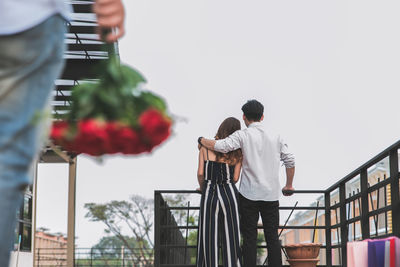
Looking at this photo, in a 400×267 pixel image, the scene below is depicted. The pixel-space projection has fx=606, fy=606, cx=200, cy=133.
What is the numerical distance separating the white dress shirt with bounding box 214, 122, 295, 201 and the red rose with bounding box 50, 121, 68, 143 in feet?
12.8

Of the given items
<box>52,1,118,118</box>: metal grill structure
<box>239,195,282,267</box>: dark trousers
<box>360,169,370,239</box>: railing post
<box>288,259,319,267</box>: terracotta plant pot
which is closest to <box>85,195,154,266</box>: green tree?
<box>52,1,118,118</box>: metal grill structure

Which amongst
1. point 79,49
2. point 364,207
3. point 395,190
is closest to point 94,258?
point 79,49

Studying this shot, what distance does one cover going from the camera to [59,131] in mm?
1040

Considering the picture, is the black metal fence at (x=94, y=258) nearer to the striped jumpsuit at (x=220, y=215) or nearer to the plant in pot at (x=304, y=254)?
the plant in pot at (x=304, y=254)

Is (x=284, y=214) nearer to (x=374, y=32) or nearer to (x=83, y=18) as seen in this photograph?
(x=83, y=18)

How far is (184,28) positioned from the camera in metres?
29.8

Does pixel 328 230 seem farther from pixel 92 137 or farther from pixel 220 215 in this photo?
pixel 92 137

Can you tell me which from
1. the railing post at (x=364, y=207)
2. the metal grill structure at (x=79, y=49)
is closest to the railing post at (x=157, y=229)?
the metal grill structure at (x=79, y=49)

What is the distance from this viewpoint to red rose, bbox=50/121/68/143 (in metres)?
1.03

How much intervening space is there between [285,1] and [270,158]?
75.9ft

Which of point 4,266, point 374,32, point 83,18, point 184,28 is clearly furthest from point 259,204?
point 374,32

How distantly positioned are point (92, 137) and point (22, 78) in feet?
0.65

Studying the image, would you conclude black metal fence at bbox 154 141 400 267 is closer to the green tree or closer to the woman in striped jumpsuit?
the woman in striped jumpsuit

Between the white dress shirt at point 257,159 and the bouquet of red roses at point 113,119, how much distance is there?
12.8 feet
